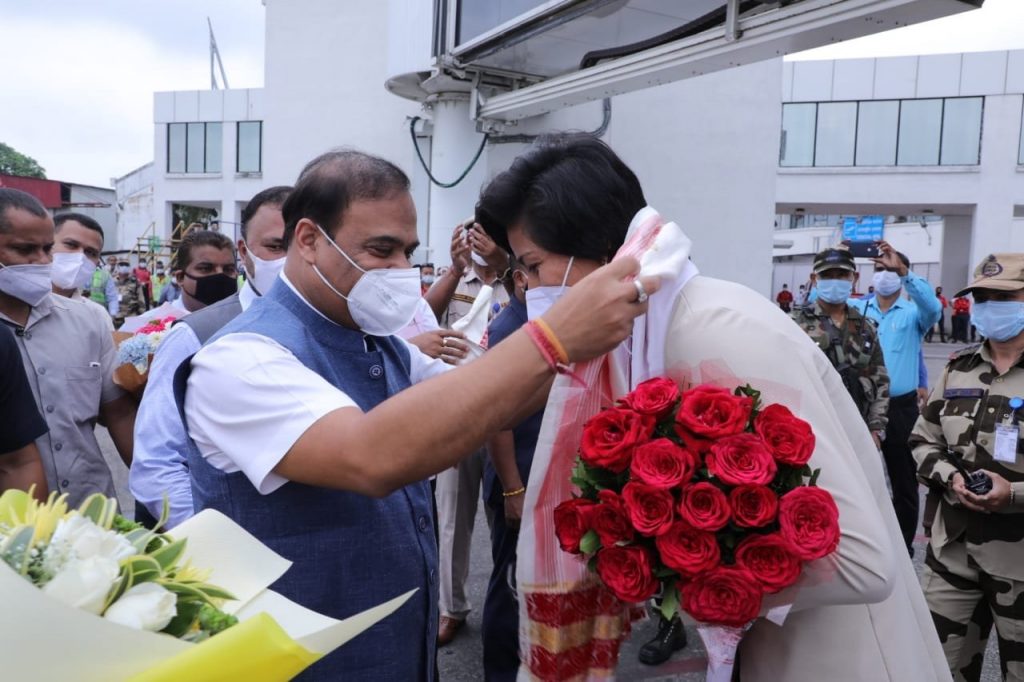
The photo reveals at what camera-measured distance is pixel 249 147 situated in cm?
2995

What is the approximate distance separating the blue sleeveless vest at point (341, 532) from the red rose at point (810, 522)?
866mm

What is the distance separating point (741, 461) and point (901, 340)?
18.5ft

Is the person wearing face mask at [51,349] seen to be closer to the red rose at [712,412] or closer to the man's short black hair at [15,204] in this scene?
the man's short black hair at [15,204]

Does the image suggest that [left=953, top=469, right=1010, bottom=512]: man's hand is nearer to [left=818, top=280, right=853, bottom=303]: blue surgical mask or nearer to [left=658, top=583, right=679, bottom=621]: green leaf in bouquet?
[left=658, top=583, right=679, bottom=621]: green leaf in bouquet

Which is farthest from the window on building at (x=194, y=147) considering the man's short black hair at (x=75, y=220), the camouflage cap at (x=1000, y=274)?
the camouflage cap at (x=1000, y=274)

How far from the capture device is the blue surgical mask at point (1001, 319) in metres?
3.37

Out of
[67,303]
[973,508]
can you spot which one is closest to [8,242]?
[67,303]

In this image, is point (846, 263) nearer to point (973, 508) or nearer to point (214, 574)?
point (973, 508)

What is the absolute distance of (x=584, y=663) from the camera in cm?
171

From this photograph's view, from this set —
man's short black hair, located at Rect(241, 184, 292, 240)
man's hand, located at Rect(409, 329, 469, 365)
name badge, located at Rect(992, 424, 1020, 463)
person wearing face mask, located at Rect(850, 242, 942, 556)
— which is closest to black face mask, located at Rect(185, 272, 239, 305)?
man's short black hair, located at Rect(241, 184, 292, 240)

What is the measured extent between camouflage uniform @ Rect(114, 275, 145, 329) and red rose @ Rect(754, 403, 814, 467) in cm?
2105

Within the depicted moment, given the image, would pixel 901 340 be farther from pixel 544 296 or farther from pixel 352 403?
pixel 352 403

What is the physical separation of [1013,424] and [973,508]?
40 centimetres

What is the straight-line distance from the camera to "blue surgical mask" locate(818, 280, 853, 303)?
573cm
